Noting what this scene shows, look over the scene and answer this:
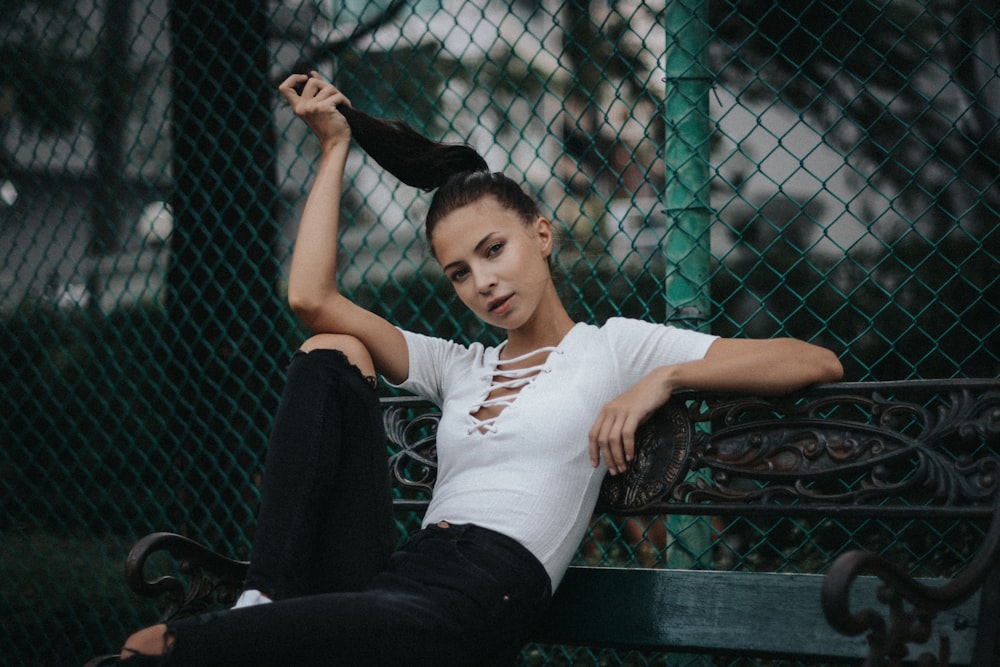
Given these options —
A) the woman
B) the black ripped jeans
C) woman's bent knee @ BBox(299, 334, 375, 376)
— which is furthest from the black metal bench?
woman's bent knee @ BBox(299, 334, 375, 376)

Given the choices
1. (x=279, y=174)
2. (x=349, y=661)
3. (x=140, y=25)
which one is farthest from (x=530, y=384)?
(x=140, y=25)

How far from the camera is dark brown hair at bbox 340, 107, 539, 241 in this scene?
7.77ft

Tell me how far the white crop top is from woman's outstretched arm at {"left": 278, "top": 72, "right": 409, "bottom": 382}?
219 millimetres

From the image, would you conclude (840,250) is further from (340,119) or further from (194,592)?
(194,592)

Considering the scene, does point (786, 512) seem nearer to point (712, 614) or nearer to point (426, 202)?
point (712, 614)

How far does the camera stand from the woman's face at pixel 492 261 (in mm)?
2264

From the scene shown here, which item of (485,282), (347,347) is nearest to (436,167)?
(485,282)

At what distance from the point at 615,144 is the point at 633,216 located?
0.80 feet

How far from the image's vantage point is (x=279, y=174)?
4.15 meters

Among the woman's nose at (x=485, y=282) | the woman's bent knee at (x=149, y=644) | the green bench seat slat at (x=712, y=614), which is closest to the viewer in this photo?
the woman's bent knee at (x=149, y=644)

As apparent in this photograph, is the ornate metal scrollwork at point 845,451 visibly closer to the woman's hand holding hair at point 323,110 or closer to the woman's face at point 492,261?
the woman's face at point 492,261

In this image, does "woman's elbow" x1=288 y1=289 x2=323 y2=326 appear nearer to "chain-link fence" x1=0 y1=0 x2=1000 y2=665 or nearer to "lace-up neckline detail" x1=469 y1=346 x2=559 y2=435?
"lace-up neckline detail" x1=469 y1=346 x2=559 y2=435

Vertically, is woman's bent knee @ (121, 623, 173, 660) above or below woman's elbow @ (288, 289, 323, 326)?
below

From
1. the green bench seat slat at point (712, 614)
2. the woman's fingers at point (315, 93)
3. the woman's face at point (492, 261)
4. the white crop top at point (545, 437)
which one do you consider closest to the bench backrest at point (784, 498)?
the green bench seat slat at point (712, 614)
